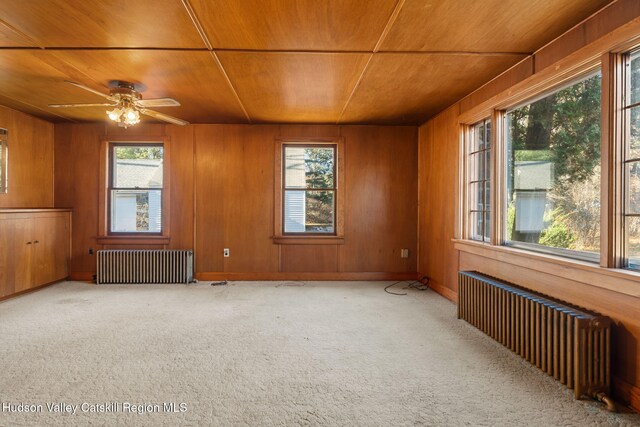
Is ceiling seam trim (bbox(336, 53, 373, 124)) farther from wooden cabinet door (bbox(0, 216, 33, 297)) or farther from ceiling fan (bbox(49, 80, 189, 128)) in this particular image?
wooden cabinet door (bbox(0, 216, 33, 297))

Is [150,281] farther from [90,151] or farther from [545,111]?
[545,111]

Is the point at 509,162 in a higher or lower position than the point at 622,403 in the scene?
higher

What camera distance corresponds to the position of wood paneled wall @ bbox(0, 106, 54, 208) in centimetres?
444

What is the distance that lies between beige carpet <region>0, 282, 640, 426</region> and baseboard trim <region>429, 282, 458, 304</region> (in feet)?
0.90

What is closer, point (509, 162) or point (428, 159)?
point (509, 162)

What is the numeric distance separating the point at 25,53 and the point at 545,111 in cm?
445

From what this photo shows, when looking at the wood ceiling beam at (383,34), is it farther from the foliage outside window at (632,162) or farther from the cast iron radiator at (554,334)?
the cast iron radiator at (554,334)

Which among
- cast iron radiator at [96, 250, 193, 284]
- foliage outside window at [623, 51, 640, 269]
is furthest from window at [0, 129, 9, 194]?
foliage outside window at [623, 51, 640, 269]

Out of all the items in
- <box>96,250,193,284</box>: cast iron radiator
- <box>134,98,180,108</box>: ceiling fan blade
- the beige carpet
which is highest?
<box>134,98,180,108</box>: ceiling fan blade

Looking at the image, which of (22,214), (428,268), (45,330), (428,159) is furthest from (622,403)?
(22,214)

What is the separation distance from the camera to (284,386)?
85.0 inches

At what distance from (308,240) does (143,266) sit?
2.53 metres

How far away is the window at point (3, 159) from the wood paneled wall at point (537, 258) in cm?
581

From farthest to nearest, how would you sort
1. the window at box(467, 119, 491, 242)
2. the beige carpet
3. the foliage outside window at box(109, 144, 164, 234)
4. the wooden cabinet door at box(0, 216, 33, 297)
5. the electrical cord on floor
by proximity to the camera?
the foliage outside window at box(109, 144, 164, 234), the electrical cord on floor, the wooden cabinet door at box(0, 216, 33, 297), the window at box(467, 119, 491, 242), the beige carpet
